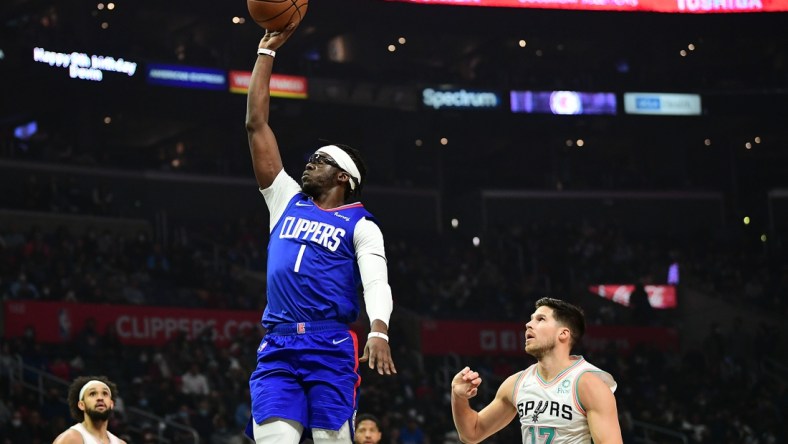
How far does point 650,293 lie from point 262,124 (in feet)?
93.6

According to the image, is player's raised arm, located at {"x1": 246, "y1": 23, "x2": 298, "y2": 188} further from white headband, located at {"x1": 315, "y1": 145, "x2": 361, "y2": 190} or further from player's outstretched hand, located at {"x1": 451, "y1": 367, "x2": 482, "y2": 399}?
player's outstretched hand, located at {"x1": 451, "y1": 367, "x2": 482, "y2": 399}

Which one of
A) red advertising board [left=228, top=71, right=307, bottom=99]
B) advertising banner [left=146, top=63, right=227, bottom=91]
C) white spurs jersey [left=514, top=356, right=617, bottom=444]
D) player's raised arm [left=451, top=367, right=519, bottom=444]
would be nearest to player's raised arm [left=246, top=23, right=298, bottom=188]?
player's raised arm [left=451, top=367, right=519, bottom=444]

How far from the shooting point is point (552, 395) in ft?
20.5

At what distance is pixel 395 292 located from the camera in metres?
29.3

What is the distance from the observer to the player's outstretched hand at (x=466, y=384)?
609 centimetres

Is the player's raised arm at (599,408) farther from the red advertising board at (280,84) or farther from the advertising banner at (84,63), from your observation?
the red advertising board at (280,84)

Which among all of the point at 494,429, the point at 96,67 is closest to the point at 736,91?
the point at 96,67

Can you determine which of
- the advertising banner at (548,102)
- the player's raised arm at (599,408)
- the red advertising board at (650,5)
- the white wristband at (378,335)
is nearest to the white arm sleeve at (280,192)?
the white wristband at (378,335)

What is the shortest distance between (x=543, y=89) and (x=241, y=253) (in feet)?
39.1

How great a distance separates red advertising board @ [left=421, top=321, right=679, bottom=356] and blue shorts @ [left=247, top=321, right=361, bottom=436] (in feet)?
69.6

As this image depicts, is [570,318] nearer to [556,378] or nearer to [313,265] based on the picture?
[556,378]

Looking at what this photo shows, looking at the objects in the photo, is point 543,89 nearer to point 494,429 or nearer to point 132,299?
point 132,299

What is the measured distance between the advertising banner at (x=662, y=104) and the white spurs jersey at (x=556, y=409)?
32.1 meters

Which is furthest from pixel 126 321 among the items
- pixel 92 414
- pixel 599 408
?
pixel 599 408
